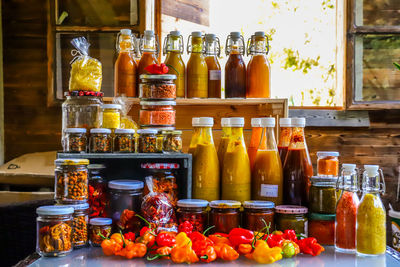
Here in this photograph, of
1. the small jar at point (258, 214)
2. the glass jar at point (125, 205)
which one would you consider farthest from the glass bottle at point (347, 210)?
the glass jar at point (125, 205)

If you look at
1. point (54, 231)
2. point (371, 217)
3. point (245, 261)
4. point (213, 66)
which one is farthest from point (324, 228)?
point (213, 66)

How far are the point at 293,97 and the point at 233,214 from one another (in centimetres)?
211

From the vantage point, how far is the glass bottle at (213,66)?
2349 mm

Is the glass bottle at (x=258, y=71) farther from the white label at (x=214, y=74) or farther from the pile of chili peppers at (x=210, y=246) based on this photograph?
the pile of chili peppers at (x=210, y=246)

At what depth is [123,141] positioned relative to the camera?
1650 mm

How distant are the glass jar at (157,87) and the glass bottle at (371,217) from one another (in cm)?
74

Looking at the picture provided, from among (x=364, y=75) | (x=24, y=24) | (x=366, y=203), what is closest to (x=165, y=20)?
(x=24, y=24)

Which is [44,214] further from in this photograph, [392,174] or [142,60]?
[392,174]

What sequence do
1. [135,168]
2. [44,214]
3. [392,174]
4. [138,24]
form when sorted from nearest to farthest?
[44,214] → [135,168] → [138,24] → [392,174]

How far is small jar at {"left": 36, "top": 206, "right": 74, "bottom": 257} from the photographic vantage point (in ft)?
4.69

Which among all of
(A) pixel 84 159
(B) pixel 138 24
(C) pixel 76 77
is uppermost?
(B) pixel 138 24

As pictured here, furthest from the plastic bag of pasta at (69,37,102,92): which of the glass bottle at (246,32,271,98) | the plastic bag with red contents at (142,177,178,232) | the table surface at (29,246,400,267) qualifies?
the glass bottle at (246,32,271,98)

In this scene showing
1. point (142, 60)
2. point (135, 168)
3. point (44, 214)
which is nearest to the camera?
point (44, 214)

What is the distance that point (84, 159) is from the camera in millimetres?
1540
